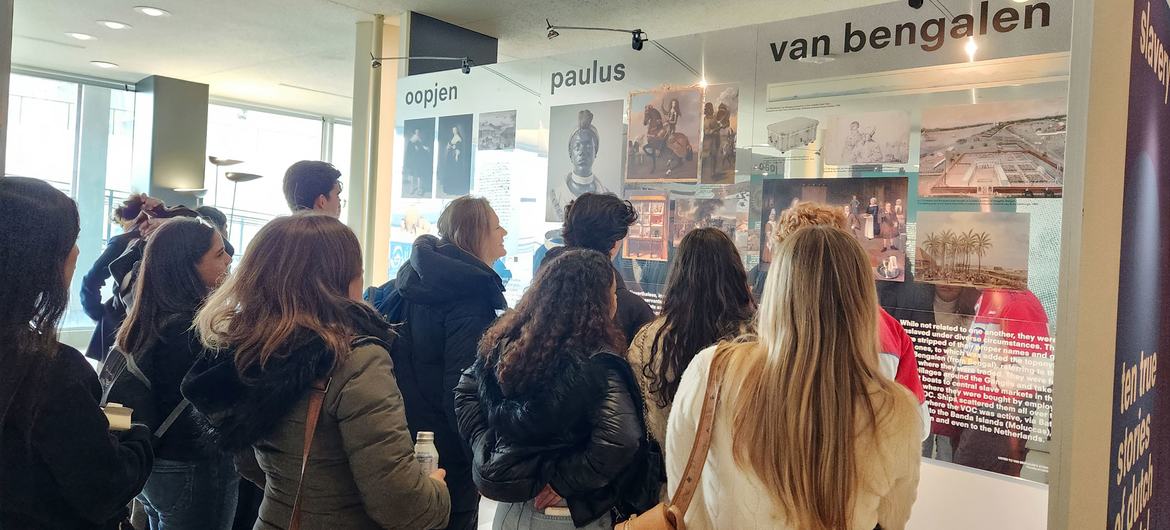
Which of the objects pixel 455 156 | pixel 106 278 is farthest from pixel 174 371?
pixel 455 156

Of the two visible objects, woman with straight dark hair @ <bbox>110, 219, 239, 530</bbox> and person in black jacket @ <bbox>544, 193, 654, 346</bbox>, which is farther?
person in black jacket @ <bbox>544, 193, 654, 346</bbox>

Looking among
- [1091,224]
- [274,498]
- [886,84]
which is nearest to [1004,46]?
[886,84]

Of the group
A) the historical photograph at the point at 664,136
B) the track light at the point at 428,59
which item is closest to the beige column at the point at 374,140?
the track light at the point at 428,59

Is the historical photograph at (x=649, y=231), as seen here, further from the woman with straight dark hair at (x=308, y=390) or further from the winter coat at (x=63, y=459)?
the winter coat at (x=63, y=459)

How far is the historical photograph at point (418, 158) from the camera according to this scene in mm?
5516

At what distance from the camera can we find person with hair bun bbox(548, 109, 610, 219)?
4.59 metres

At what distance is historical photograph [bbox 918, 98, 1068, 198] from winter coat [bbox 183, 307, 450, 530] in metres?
2.43

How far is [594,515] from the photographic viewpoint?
6.55ft

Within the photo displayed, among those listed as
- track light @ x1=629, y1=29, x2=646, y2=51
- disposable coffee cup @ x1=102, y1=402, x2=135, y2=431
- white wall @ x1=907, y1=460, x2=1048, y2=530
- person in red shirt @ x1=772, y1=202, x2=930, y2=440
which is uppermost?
track light @ x1=629, y1=29, x2=646, y2=51

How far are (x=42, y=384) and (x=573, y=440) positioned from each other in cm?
111

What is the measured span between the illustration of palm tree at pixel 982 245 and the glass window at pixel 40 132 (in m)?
2.98

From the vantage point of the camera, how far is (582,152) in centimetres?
466

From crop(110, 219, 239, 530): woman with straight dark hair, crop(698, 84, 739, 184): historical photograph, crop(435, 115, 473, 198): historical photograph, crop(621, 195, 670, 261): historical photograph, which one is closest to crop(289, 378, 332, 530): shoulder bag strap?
crop(110, 219, 239, 530): woman with straight dark hair

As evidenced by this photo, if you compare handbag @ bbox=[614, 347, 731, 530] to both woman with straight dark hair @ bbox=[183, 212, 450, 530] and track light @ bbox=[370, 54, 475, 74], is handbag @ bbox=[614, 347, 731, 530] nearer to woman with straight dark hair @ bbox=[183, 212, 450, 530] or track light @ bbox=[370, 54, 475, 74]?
woman with straight dark hair @ bbox=[183, 212, 450, 530]
